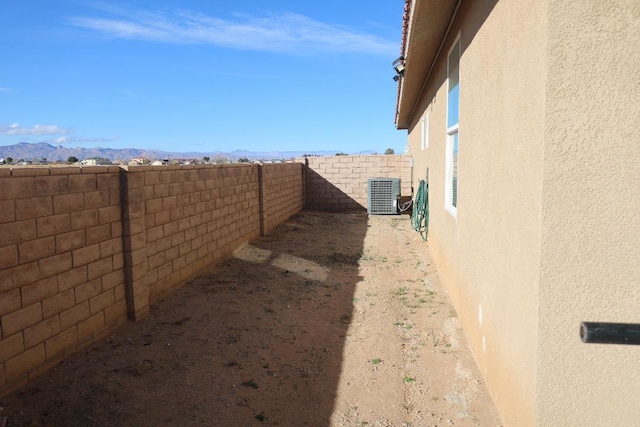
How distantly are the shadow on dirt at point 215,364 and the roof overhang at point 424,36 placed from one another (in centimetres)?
345

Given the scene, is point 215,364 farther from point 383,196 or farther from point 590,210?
point 383,196

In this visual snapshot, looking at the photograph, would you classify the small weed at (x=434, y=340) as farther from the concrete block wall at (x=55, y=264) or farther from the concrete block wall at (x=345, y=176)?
the concrete block wall at (x=345, y=176)

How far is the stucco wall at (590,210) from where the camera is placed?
78.7 inches

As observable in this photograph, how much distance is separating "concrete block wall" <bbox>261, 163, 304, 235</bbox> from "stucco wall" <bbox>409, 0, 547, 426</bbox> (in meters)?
6.17

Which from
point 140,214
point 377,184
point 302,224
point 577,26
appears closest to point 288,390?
point 140,214

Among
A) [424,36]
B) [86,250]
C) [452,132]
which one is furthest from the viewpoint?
[424,36]

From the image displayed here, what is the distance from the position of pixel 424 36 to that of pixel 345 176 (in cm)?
1015

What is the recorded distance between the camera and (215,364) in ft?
13.0

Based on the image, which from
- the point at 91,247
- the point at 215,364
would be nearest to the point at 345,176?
the point at 91,247

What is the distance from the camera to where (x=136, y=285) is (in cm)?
476

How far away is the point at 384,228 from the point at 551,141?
404 inches

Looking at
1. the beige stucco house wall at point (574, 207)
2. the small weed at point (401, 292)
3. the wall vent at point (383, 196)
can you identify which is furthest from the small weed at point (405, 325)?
the wall vent at point (383, 196)

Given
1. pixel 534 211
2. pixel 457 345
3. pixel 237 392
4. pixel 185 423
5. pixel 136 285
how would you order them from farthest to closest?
pixel 136 285
pixel 457 345
pixel 237 392
pixel 185 423
pixel 534 211

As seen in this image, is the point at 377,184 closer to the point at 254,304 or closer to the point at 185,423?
the point at 254,304
